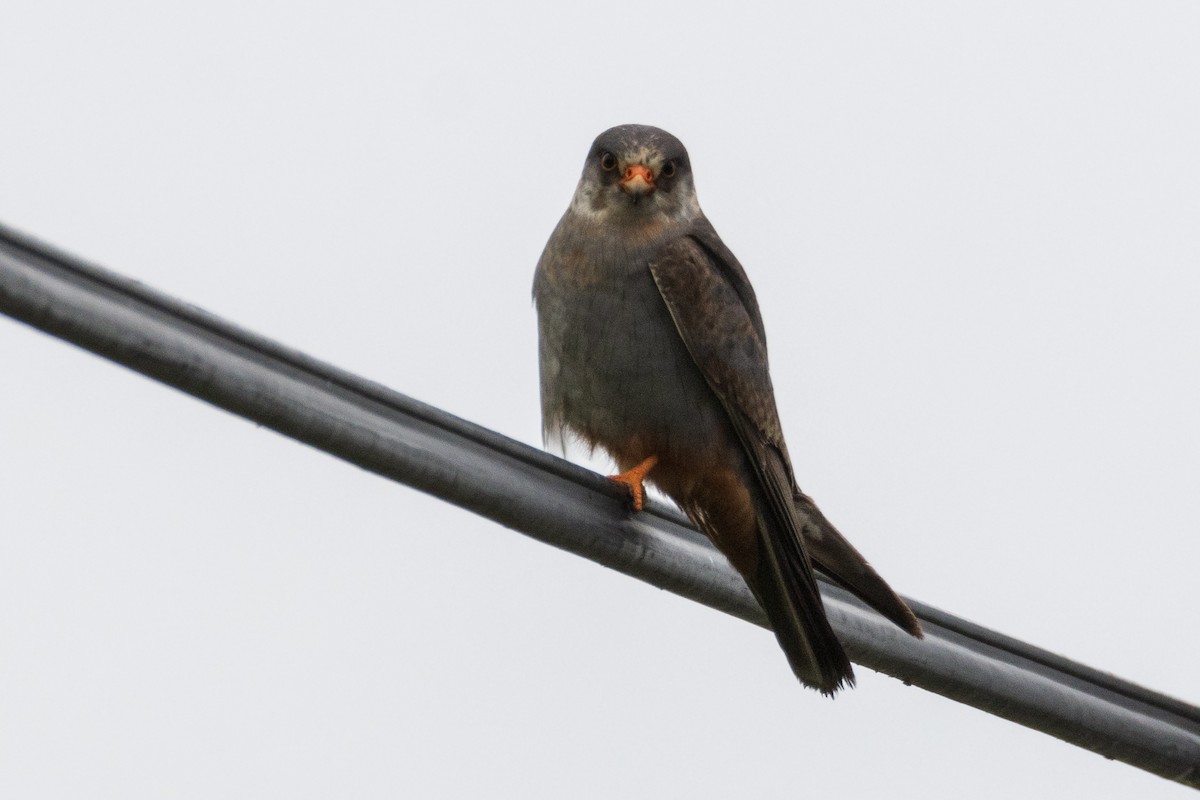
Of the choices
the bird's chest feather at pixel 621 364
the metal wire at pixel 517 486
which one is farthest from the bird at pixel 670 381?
the metal wire at pixel 517 486

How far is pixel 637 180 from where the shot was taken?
5469 millimetres

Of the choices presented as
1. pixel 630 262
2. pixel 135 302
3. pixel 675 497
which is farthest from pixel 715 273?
pixel 135 302

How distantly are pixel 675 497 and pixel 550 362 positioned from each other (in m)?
0.52

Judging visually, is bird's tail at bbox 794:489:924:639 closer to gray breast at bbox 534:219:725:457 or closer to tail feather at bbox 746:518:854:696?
tail feather at bbox 746:518:854:696

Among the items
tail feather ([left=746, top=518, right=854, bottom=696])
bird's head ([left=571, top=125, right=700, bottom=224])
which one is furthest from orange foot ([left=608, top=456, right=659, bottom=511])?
bird's head ([left=571, top=125, right=700, bottom=224])

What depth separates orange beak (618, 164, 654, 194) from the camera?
545cm

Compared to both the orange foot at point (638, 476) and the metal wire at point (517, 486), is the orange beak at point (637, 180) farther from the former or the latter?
the metal wire at point (517, 486)

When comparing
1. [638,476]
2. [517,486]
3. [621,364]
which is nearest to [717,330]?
[621,364]

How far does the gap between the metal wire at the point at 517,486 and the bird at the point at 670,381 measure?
0.34 meters

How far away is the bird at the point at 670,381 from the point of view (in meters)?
4.91

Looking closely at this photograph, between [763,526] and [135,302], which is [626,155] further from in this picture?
[135,302]

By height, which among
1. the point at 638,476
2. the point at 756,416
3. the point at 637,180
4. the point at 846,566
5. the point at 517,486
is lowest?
the point at 517,486

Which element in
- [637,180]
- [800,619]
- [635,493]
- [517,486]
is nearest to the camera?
[517,486]

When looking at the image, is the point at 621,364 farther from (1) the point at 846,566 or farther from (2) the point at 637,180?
(1) the point at 846,566
